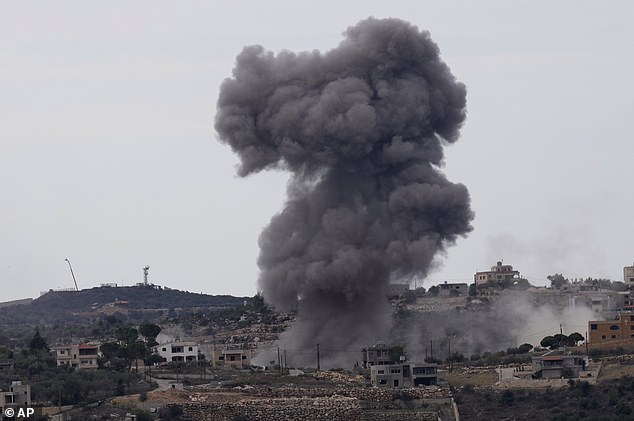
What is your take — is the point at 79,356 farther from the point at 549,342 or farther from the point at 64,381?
the point at 549,342

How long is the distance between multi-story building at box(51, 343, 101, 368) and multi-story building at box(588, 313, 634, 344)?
74.7 ft

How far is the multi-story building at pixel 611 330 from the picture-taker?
85.4 metres

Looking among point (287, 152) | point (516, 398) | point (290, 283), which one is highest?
point (287, 152)

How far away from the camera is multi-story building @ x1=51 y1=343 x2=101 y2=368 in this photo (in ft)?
268

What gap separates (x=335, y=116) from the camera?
8612cm

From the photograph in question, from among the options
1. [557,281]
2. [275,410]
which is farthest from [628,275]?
[275,410]

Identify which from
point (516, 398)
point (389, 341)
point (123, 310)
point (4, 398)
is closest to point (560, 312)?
point (389, 341)

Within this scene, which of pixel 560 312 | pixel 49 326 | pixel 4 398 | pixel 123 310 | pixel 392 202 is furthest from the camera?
pixel 123 310

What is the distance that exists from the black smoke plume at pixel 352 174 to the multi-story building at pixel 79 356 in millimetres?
8894

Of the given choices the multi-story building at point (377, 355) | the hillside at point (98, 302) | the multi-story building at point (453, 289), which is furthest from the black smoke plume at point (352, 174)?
the hillside at point (98, 302)

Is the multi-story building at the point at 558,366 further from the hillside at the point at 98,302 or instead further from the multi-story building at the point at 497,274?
the hillside at the point at 98,302

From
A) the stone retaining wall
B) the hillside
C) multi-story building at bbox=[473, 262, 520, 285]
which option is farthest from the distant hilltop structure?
the stone retaining wall

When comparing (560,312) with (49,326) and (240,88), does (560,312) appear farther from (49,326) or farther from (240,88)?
(49,326)

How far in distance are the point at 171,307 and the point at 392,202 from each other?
77.7m
